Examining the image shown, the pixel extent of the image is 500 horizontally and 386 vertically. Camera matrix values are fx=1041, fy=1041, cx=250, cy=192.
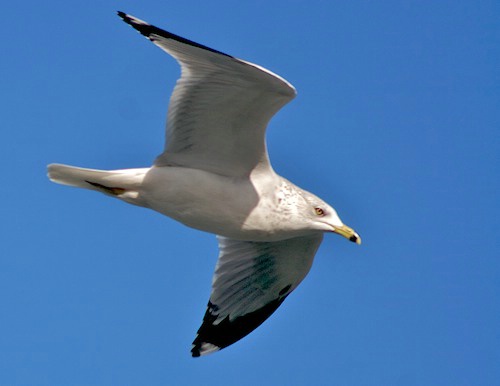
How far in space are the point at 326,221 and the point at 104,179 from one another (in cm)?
191

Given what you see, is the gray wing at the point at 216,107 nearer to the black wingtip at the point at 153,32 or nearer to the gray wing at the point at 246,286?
the black wingtip at the point at 153,32

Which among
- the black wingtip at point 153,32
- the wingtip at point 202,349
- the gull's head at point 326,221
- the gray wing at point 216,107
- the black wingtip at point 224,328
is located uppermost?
the black wingtip at point 153,32

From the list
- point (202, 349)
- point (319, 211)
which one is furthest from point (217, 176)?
point (202, 349)

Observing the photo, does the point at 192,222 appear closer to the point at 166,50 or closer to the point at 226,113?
the point at 226,113

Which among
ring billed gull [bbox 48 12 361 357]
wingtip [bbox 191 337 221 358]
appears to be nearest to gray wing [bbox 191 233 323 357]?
wingtip [bbox 191 337 221 358]

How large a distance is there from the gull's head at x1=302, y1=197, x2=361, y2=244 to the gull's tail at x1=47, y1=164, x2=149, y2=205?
4.78 feet

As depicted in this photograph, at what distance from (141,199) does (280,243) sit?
1.70 meters

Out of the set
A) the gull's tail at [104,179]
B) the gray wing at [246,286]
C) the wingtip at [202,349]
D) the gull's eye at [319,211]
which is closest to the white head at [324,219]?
the gull's eye at [319,211]

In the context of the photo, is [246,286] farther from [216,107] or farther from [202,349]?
[216,107]

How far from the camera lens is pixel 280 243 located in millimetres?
9875

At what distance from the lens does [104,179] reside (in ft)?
28.4

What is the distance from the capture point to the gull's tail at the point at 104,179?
864 cm

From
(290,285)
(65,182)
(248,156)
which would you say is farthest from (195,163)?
(290,285)

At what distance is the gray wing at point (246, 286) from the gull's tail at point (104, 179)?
1667 millimetres
